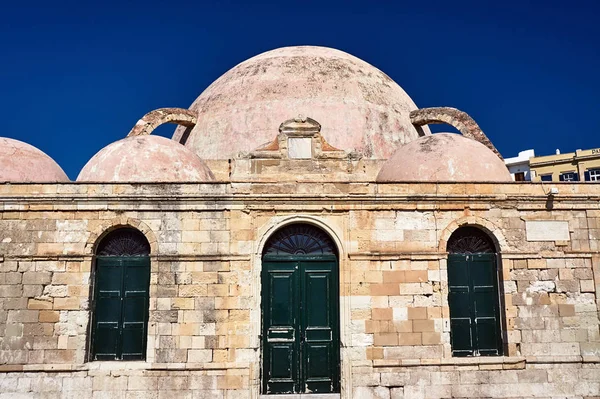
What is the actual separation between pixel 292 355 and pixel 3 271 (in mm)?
5193

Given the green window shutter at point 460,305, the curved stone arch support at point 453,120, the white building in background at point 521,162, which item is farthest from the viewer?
the white building in background at point 521,162

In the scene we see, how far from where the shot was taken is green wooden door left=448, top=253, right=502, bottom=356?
9.61 m

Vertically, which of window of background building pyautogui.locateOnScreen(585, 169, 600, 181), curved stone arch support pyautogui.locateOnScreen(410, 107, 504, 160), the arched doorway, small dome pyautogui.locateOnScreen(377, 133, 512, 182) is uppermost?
window of background building pyautogui.locateOnScreen(585, 169, 600, 181)

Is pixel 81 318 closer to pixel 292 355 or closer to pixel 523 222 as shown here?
pixel 292 355

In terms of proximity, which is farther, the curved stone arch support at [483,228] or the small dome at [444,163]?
the small dome at [444,163]

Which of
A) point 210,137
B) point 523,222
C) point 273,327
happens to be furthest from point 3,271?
point 523,222

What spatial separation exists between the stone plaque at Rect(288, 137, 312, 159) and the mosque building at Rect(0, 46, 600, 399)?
0.8 inches

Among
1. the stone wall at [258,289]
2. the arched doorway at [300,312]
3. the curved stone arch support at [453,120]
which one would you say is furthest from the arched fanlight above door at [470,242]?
the curved stone arch support at [453,120]

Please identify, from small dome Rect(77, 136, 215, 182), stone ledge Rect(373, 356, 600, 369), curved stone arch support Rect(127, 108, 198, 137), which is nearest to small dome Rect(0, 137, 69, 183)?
small dome Rect(77, 136, 215, 182)

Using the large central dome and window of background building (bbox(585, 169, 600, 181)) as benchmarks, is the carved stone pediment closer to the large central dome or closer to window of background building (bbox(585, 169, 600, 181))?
the large central dome

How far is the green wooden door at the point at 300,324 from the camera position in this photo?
9.34 meters

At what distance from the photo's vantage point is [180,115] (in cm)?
1386

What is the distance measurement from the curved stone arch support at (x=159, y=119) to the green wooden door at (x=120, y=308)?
4635mm

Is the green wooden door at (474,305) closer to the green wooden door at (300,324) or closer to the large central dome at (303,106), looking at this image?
the green wooden door at (300,324)
